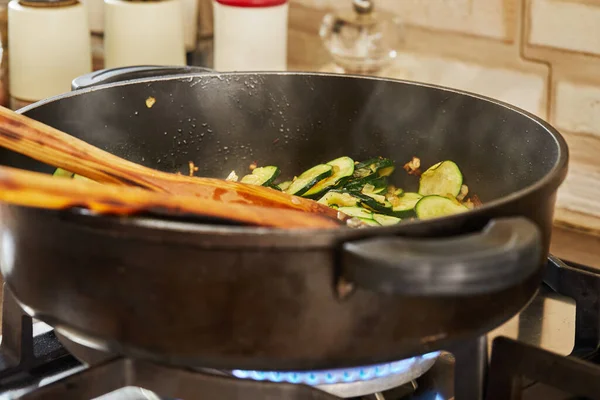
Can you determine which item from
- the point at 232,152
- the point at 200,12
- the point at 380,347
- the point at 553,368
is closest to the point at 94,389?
the point at 380,347

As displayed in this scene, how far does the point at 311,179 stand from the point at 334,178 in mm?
30

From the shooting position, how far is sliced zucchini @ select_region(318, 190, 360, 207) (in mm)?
1083

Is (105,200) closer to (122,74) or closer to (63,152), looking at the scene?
(63,152)

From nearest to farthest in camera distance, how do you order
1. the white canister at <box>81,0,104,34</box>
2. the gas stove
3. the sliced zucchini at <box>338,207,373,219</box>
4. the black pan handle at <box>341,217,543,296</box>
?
the black pan handle at <box>341,217,543,296</box> → the gas stove → the sliced zucchini at <box>338,207,373,219</box> → the white canister at <box>81,0,104,34</box>

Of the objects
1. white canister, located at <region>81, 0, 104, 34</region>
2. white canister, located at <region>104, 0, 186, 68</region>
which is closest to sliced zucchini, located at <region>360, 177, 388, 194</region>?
white canister, located at <region>104, 0, 186, 68</region>

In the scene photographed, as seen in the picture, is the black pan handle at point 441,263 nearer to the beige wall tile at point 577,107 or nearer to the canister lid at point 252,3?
the beige wall tile at point 577,107

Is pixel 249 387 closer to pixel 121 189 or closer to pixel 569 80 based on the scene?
pixel 121 189

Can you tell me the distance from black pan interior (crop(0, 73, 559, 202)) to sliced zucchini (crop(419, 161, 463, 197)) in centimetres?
2

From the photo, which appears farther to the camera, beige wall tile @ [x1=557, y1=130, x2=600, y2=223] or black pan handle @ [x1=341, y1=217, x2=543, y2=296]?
beige wall tile @ [x1=557, y1=130, x2=600, y2=223]

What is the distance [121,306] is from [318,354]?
0.16 meters

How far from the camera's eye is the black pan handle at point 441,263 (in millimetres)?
573

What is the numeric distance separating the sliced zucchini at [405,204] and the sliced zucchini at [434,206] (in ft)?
0.12

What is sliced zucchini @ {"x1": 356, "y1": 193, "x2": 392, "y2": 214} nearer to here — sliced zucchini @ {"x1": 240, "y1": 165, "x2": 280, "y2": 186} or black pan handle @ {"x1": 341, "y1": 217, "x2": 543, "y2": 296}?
sliced zucchini @ {"x1": 240, "y1": 165, "x2": 280, "y2": 186}

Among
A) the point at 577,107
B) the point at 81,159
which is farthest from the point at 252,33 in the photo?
the point at 81,159
